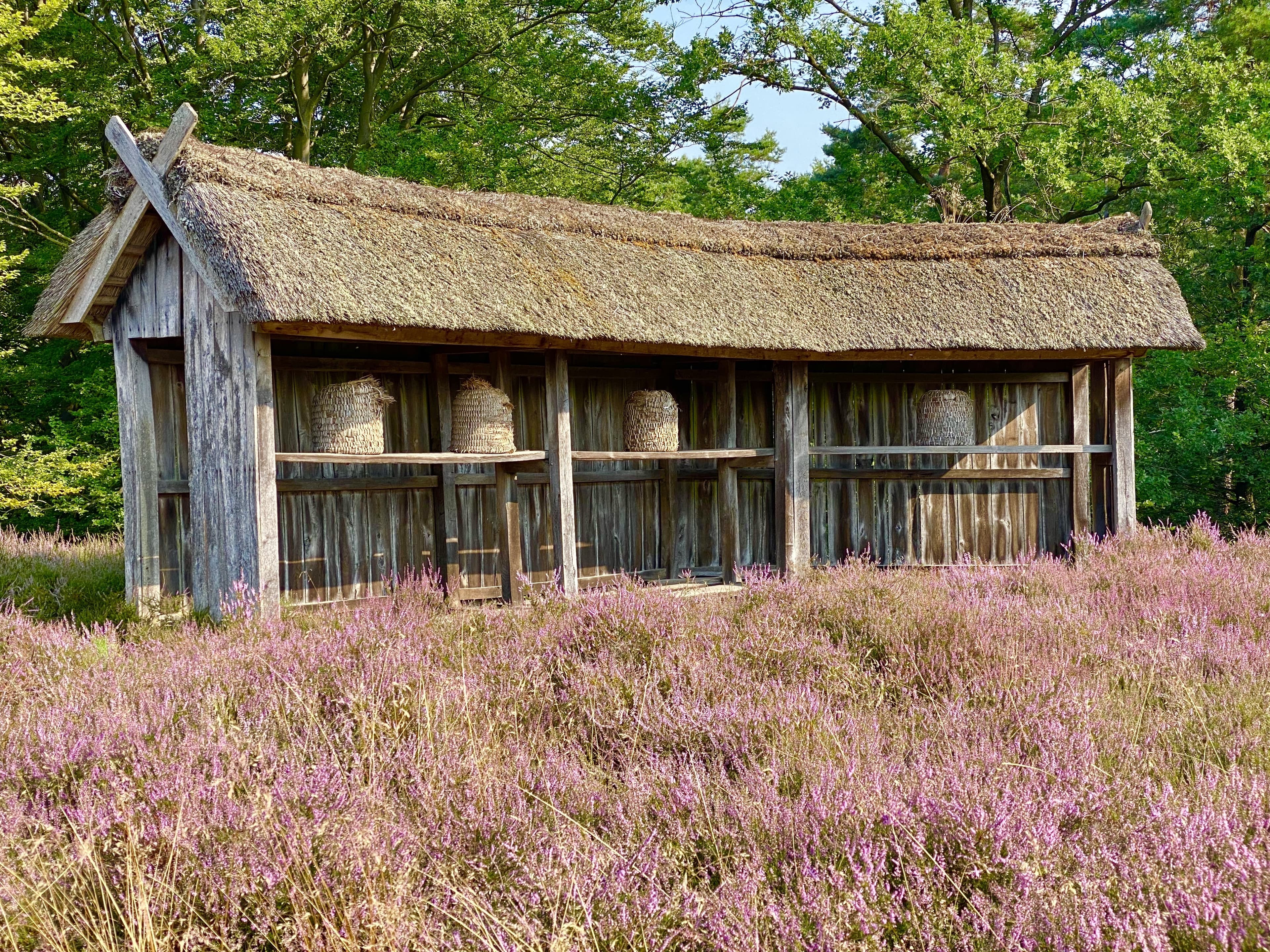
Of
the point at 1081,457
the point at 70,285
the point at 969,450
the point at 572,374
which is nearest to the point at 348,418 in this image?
the point at 70,285

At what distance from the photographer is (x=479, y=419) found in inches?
323

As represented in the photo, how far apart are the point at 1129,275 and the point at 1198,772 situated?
7529 millimetres

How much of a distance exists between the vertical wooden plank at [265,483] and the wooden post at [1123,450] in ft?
24.9

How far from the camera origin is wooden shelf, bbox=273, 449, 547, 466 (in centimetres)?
719

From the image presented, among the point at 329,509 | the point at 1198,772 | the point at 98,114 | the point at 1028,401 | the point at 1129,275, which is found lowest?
the point at 1198,772

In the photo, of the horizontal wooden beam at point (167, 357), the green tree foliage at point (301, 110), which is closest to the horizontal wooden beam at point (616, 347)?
the horizontal wooden beam at point (167, 357)

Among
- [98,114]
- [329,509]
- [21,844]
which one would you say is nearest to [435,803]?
[21,844]

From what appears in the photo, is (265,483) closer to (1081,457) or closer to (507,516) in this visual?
(507,516)

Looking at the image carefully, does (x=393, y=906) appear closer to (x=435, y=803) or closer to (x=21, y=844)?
(x=435, y=803)

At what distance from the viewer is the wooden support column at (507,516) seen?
28.9ft

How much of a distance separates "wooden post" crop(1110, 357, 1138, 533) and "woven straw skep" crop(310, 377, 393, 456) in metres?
6.87

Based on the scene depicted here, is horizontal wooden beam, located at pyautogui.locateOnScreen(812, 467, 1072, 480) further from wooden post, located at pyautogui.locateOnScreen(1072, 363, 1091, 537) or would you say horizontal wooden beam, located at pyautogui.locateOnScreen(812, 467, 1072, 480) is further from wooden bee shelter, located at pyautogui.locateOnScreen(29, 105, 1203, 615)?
wooden post, located at pyautogui.locateOnScreen(1072, 363, 1091, 537)

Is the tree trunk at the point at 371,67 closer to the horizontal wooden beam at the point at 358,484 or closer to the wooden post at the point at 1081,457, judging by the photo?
the horizontal wooden beam at the point at 358,484

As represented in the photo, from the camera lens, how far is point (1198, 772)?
3.85 metres
